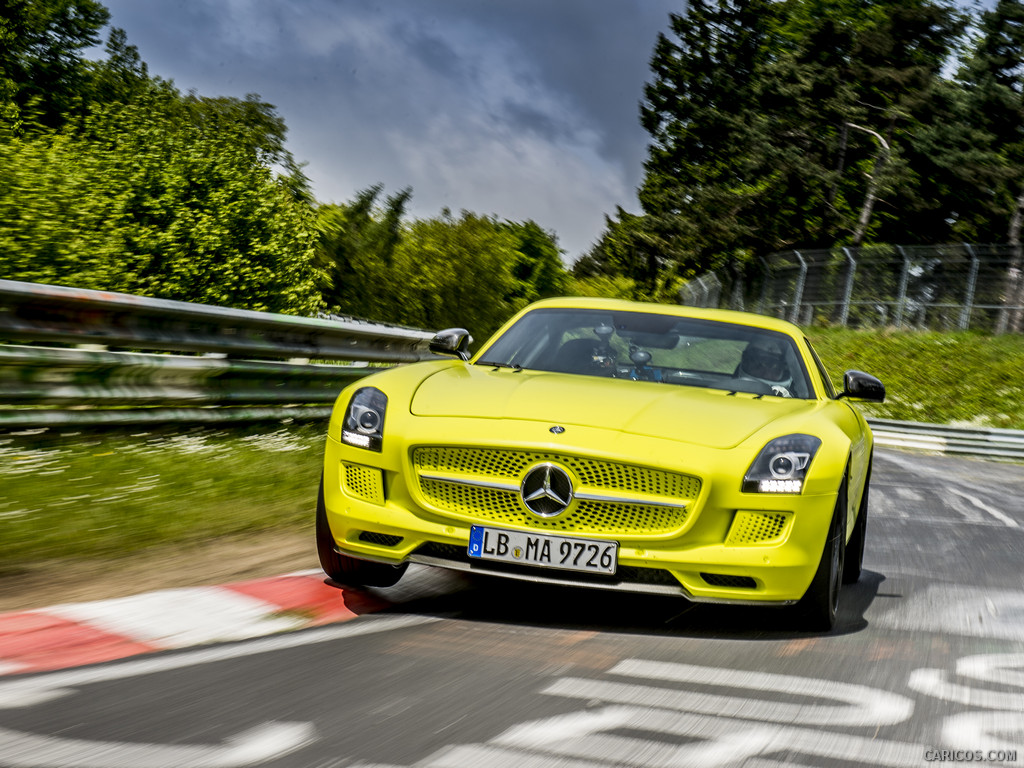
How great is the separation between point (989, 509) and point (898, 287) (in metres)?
24.4

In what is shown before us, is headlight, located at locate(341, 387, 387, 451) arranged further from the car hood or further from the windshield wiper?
the windshield wiper

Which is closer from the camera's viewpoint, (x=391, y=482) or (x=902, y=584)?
(x=391, y=482)

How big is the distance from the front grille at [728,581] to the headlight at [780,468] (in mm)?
319

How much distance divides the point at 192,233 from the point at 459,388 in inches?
2100

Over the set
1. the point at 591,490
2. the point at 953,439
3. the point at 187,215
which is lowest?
the point at 953,439

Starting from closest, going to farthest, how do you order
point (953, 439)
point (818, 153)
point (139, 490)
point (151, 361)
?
1. point (139, 490)
2. point (151, 361)
3. point (953, 439)
4. point (818, 153)

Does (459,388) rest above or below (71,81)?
→ below

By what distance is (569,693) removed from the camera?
3.72 meters

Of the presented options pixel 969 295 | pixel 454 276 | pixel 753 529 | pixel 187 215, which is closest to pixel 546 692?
pixel 753 529

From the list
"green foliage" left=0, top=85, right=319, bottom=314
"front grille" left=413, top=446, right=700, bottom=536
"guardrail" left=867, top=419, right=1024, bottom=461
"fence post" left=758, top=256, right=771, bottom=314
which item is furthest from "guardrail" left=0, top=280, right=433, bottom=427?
"green foliage" left=0, top=85, right=319, bottom=314

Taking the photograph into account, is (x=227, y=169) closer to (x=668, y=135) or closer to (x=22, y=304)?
(x=668, y=135)

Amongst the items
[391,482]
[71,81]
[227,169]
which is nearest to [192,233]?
[227,169]

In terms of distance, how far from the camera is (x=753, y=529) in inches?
181

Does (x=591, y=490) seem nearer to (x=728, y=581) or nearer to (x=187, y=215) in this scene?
(x=728, y=581)
